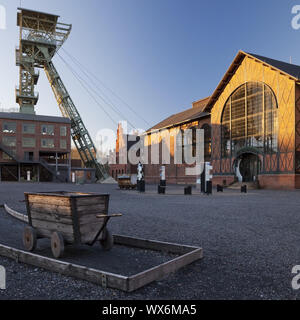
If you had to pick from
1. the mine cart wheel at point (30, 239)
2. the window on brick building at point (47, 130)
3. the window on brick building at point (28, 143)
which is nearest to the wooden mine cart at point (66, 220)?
the mine cart wheel at point (30, 239)

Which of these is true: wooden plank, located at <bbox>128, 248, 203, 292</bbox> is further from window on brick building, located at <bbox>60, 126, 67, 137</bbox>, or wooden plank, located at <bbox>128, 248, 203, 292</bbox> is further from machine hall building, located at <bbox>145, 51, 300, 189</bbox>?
window on brick building, located at <bbox>60, 126, 67, 137</bbox>

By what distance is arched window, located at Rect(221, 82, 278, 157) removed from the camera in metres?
28.4

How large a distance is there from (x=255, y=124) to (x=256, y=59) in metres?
6.81

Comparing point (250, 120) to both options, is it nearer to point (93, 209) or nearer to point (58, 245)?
point (93, 209)

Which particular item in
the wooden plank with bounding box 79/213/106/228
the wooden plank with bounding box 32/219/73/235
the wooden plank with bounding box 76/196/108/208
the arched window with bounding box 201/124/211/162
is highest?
the arched window with bounding box 201/124/211/162

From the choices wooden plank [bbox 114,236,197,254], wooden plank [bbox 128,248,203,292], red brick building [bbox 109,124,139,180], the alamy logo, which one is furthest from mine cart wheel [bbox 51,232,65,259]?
red brick building [bbox 109,124,139,180]

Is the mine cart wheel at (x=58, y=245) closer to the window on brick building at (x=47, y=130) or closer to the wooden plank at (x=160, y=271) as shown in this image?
the wooden plank at (x=160, y=271)

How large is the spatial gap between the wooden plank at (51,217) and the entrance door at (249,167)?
28990 mm

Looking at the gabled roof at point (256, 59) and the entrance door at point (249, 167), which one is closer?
the gabled roof at point (256, 59)

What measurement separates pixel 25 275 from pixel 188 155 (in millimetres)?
38704

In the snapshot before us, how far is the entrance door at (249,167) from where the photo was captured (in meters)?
31.2

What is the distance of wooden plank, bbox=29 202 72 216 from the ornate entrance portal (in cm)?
2903

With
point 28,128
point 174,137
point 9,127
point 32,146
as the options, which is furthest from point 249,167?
point 9,127
